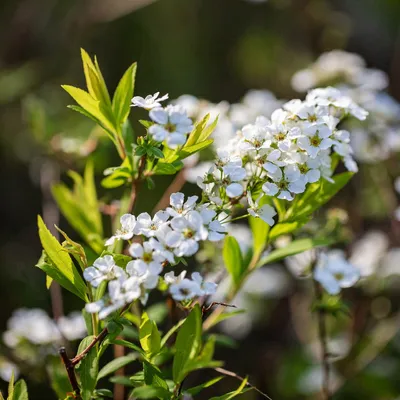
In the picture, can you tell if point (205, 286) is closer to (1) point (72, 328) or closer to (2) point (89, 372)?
(2) point (89, 372)

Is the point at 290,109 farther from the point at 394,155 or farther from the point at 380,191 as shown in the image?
the point at 380,191

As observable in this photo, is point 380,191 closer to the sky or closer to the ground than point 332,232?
closer to the ground

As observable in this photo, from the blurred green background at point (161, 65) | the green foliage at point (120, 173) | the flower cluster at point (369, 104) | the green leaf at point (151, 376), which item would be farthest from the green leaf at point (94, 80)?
the flower cluster at point (369, 104)

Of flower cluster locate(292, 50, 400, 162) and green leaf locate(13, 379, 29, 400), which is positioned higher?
flower cluster locate(292, 50, 400, 162)

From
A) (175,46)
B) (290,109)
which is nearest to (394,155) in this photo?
(290,109)

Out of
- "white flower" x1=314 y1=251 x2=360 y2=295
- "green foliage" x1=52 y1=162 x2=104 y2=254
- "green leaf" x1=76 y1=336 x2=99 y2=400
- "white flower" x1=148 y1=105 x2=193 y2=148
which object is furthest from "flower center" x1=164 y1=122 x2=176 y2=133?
"white flower" x1=314 y1=251 x2=360 y2=295

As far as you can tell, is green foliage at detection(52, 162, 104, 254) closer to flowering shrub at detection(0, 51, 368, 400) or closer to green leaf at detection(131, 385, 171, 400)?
flowering shrub at detection(0, 51, 368, 400)

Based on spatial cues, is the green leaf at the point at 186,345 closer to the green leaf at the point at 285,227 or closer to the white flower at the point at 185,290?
the white flower at the point at 185,290
